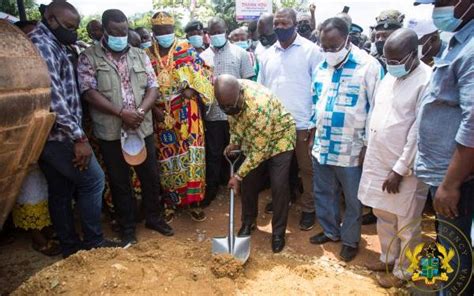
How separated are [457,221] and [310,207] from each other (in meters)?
2.05

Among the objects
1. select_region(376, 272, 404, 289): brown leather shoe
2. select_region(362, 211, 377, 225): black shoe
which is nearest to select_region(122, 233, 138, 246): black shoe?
select_region(376, 272, 404, 289): brown leather shoe

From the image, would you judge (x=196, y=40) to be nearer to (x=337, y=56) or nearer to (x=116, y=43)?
(x=116, y=43)

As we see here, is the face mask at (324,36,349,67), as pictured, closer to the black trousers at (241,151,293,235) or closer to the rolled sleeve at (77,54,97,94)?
the black trousers at (241,151,293,235)

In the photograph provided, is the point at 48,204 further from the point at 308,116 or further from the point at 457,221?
the point at 457,221

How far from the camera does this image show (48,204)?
10.6ft

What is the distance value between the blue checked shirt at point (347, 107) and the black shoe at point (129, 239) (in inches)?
79.6

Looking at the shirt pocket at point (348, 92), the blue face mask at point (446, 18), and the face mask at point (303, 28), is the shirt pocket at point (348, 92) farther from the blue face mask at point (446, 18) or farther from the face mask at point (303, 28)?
the face mask at point (303, 28)

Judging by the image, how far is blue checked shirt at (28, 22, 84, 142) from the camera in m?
2.83

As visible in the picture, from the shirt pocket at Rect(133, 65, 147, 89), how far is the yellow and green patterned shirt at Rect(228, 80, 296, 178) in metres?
0.93

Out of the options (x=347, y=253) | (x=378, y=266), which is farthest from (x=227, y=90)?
(x=378, y=266)

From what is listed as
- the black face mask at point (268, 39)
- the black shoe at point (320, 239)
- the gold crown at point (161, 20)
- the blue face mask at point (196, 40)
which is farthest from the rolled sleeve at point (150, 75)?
the black face mask at point (268, 39)

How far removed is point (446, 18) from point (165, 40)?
268 cm

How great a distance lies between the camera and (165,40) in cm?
386

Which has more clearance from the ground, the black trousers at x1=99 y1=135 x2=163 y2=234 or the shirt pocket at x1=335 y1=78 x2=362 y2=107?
the shirt pocket at x1=335 y1=78 x2=362 y2=107
